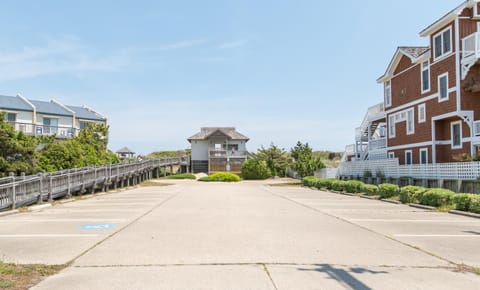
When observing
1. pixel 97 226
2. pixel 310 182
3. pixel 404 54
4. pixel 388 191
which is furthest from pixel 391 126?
pixel 97 226

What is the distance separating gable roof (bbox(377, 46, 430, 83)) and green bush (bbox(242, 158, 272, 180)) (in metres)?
20.3

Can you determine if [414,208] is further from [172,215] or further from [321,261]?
[321,261]

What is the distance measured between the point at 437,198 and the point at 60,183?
17445mm

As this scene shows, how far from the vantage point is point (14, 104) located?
153 feet

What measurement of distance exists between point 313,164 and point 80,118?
103 feet

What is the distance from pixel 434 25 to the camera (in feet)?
82.2

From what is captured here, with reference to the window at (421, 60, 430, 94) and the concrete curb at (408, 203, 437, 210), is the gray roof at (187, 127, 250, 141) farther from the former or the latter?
the concrete curb at (408, 203, 437, 210)

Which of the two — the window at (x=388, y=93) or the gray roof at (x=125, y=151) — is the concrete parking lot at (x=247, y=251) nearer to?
the window at (x=388, y=93)

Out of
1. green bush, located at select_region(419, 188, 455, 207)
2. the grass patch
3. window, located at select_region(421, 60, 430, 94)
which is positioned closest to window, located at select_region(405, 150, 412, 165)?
window, located at select_region(421, 60, 430, 94)

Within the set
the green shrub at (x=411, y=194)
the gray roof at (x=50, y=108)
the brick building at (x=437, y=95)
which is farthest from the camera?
the gray roof at (x=50, y=108)

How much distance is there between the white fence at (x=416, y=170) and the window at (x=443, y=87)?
463 centimetres

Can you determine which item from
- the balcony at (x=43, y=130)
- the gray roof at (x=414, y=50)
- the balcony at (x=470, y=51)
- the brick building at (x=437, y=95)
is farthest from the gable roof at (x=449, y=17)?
the balcony at (x=43, y=130)

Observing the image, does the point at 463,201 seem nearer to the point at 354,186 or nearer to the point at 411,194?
the point at 411,194

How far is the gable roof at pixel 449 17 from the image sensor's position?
23031 millimetres
